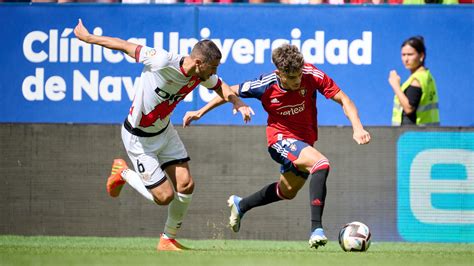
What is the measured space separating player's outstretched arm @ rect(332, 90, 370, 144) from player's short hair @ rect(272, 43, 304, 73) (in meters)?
0.54

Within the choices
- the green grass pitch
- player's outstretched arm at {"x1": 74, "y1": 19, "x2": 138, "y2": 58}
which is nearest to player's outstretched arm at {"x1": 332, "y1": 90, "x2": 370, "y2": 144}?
the green grass pitch

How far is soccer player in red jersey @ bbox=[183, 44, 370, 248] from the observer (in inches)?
433

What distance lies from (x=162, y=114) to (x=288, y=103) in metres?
1.28

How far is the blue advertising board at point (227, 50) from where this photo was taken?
14906 millimetres

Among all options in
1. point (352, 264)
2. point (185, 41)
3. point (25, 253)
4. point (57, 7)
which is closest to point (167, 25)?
point (185, 41)

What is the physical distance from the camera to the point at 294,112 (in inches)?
459

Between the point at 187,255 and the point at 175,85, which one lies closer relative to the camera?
the point at 187,255

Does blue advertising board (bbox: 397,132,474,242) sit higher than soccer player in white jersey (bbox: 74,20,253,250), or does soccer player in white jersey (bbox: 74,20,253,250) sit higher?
soccer player in white jersey (bbox: 74,20,253,250)

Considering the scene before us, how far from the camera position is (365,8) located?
15.0 meters

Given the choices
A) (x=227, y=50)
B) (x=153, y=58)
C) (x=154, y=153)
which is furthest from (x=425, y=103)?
(x=153, y=58)

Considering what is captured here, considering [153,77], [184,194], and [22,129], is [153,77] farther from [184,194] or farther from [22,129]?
[22,129]

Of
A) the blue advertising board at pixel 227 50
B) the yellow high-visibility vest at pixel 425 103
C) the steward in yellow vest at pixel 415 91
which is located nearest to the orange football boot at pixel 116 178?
the blue advertising board at pixel 227 50

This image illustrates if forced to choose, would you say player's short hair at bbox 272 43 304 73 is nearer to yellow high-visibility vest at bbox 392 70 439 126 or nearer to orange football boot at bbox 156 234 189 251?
orange football boot at bbox 156 234 189 251

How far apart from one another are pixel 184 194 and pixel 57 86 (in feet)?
13.7
